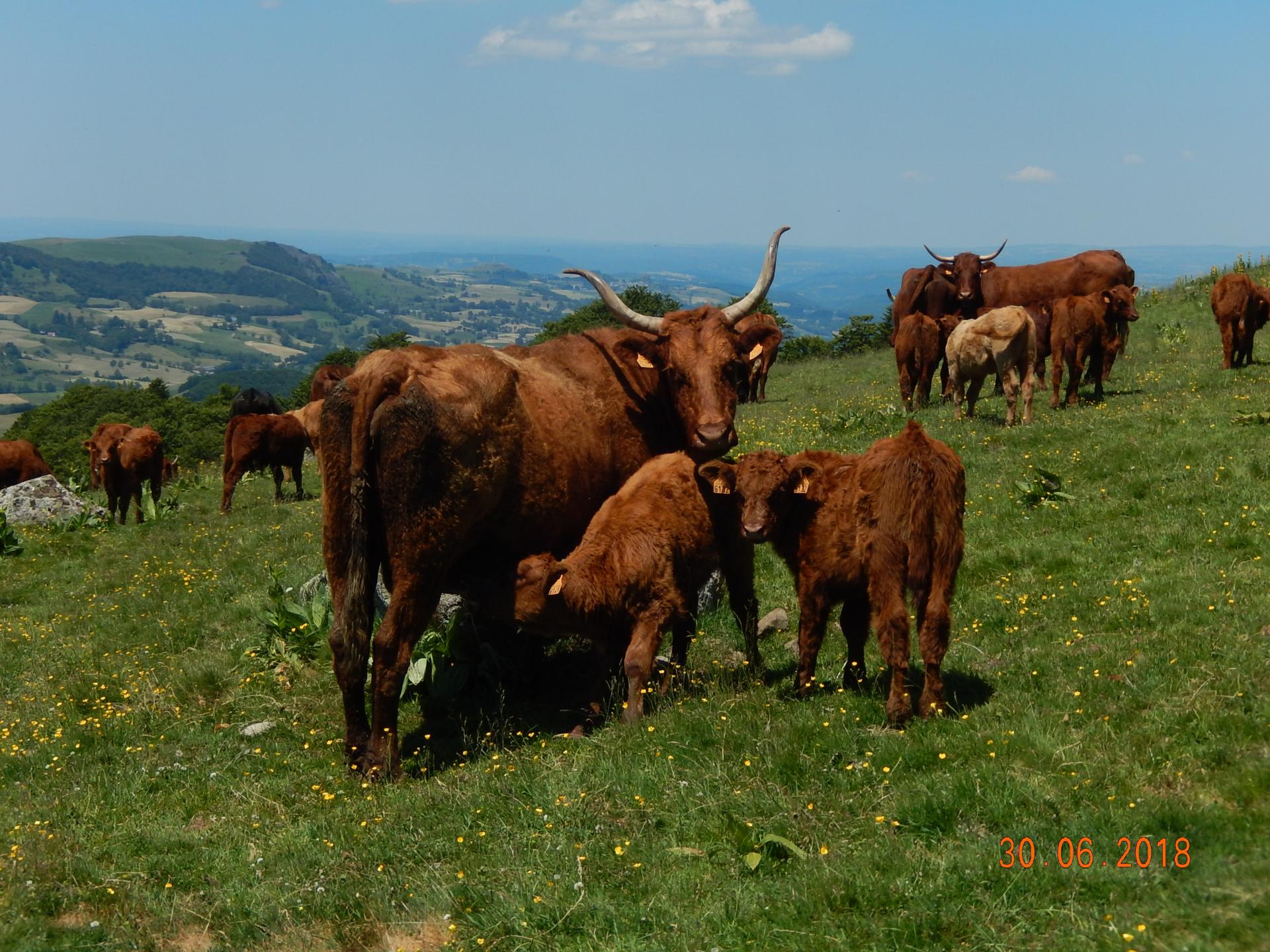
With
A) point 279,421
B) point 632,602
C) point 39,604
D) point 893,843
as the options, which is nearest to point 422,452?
point 632,602

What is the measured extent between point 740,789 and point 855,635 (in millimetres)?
2588

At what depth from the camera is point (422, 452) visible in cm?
870

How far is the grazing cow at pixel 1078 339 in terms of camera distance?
21484 millimetres

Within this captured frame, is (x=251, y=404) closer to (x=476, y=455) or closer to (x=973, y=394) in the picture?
(x=973, y=394)

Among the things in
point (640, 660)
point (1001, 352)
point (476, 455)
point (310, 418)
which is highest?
point (1001, 352)

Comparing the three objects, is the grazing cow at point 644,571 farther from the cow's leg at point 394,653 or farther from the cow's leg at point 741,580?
the cow's leg at point 394,653

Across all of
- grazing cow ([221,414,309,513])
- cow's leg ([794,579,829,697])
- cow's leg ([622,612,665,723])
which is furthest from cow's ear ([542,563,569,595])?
grazing cow ([221,414,309,513])

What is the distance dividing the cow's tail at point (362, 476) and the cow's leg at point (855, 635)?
12.8 feet

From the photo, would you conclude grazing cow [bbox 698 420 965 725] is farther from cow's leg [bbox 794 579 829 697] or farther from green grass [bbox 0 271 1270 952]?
green grass [bbox 0 271 1270 952]

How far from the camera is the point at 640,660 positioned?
30.1 ft

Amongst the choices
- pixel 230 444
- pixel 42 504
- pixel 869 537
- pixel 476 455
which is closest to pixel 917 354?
pixel 230 444

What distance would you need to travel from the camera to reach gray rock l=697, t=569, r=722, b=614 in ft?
40.1

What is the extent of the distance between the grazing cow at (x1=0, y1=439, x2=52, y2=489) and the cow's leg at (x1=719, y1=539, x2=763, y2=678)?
24864mm

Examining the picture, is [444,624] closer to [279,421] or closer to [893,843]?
[893,843]
